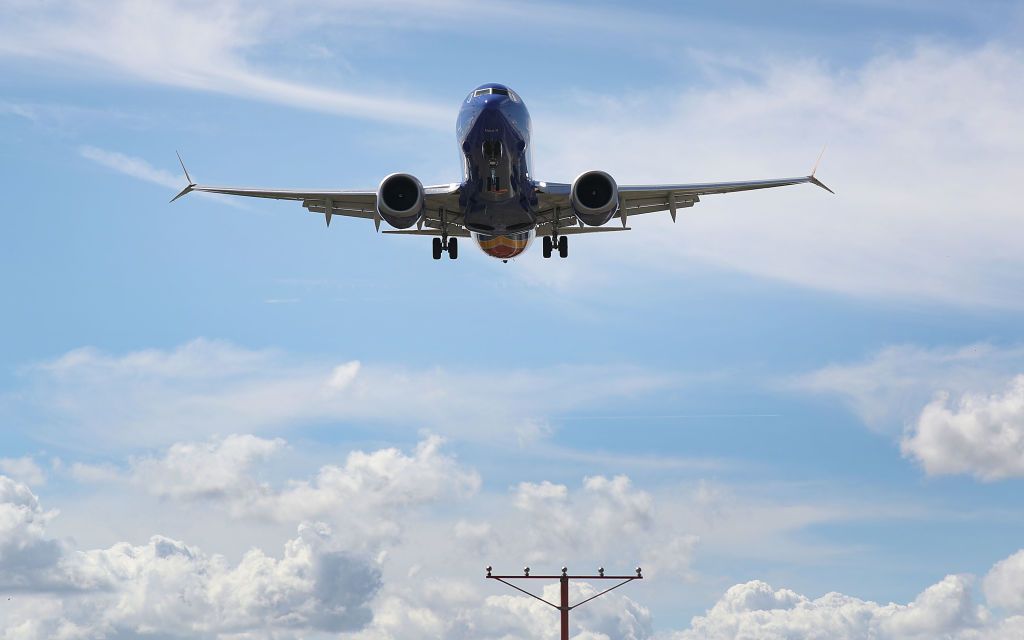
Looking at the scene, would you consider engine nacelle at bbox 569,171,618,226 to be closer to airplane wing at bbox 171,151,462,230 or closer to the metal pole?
airplane wing at bbox 171,151,462,230

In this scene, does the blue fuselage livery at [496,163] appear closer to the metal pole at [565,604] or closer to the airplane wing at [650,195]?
the airplane wing at [650,195]

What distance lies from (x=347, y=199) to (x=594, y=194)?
10.3 metres

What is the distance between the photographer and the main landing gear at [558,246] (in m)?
61.9

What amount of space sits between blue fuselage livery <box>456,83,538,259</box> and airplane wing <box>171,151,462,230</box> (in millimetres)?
861

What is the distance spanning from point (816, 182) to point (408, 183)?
15213mm

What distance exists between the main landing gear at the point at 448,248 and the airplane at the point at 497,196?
0.04m

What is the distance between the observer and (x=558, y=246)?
62.1 m

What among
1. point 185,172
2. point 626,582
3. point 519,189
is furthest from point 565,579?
point 185,172

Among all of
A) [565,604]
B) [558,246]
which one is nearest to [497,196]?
[558,246]

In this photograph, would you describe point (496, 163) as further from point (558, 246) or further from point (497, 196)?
point (558, 246)

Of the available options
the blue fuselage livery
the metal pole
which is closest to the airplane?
the blue fuselage livery

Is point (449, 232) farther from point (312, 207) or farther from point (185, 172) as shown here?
point (185, 172)

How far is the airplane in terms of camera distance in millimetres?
52719

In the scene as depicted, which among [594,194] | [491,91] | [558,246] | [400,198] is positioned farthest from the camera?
[558,246]
